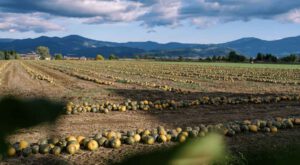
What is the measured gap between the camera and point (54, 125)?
0.54 m

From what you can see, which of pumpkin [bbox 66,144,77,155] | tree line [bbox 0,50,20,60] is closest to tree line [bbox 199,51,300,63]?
tree line [bbox 0,50,20,60]

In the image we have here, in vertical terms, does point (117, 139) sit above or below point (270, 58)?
below

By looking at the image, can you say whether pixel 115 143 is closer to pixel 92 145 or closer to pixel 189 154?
pixel 92 145

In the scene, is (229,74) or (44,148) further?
(229,74)

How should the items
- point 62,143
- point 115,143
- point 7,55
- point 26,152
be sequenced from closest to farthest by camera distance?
point 26,152 < point 62,143 < point 115,143 < point 7,55

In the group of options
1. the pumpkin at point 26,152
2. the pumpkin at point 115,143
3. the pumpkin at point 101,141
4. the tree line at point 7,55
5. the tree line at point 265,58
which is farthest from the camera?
the tree line at point 7,55

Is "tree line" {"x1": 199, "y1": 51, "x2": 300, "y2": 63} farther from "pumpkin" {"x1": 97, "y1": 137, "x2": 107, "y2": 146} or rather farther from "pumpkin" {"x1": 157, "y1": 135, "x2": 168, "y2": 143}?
"pumpkin" {"x1": 97, "y1": 137, "x2": 107, "y2": 146}

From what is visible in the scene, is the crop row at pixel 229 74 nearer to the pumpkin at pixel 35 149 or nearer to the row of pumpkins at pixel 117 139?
the row of pumpkins at pixel 117 139

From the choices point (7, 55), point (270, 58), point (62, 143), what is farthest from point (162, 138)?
point (7, 55)

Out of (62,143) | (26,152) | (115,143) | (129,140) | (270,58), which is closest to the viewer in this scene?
(26,152)

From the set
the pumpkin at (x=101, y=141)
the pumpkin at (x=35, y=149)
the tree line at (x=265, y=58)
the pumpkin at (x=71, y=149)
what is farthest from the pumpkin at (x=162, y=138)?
the tree line at (x=265, y=58)

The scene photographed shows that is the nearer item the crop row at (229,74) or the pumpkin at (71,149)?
the pumpkin at (71,149)

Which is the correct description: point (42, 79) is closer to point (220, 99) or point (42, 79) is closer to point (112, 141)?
point (220, 99)

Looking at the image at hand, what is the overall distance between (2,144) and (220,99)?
529 inches
